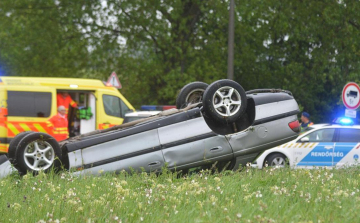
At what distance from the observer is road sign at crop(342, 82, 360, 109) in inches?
755

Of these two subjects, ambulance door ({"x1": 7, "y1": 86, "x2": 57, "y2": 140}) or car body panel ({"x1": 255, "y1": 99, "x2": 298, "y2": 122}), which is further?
ambulance door ({"x1": 7, "y1": 86, "x2": 57, "y2": 140})

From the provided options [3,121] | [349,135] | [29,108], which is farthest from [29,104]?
[349,135]

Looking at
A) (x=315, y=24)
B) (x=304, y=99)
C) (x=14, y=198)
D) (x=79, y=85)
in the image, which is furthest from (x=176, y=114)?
(x=304, y=99)

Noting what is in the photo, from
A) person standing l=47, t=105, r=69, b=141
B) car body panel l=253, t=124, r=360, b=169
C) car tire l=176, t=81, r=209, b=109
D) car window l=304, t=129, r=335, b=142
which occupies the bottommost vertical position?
car body panel l=253, t=124, r=360, b=169

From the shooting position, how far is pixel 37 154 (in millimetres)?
8883

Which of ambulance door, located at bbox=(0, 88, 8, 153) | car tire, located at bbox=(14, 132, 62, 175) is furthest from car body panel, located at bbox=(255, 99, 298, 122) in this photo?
ambulance door, located at bbox=(0, 88, 8, 153)

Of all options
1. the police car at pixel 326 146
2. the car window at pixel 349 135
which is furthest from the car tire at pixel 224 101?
the car window at pixel 349 135

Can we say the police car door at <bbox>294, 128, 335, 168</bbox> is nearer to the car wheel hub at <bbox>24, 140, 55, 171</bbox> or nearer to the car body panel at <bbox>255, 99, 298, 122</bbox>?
the car body panel at <bbox>255, 99, 298, 122</bbox>

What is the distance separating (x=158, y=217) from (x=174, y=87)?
22635 millimetres

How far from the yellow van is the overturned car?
310 inches

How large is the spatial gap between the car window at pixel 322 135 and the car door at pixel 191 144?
7610 mm

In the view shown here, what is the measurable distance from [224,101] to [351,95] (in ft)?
36.2

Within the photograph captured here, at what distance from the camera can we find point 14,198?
6574 mm

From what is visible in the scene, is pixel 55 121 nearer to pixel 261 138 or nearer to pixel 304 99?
pixel 261 138
